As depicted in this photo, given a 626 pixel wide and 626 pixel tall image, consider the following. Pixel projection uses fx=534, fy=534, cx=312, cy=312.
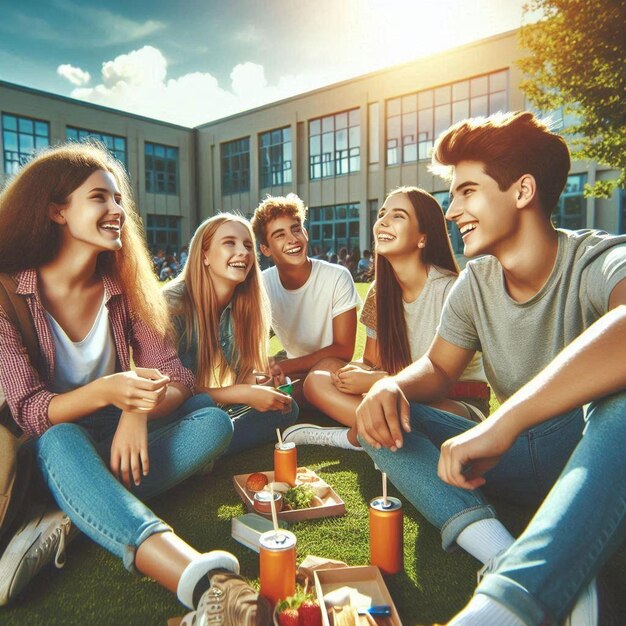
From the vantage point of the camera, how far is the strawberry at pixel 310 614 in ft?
4.79

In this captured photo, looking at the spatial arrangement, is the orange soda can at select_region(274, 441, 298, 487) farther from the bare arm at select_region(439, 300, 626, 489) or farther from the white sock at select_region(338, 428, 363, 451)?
the bare arm at select_region(439, 300, 626, 489)

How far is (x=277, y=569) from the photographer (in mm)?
1609

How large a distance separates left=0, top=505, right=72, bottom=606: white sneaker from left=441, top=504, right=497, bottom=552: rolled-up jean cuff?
142cm

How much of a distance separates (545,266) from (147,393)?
5.47 ft

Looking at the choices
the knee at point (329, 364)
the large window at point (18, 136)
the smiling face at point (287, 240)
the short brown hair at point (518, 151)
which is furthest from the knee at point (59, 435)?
the large window at point (18, 136)

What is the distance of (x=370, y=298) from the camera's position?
3742mm

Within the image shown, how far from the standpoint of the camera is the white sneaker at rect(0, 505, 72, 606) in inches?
71.1

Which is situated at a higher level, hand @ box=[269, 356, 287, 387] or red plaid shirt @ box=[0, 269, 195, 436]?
red plaid shirt @ box=[0, 269, 195, 436]

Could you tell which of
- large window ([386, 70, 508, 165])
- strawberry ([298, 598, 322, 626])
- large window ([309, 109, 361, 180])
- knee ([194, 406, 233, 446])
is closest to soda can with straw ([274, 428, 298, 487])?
knee ([194, 406, 233, 446])

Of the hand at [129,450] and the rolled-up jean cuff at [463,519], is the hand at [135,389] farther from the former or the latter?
the rolled-up jean cuff at [463,519]

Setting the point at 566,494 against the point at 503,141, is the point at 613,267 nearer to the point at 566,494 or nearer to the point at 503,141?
the point at 503,141

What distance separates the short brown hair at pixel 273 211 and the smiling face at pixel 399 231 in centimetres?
106

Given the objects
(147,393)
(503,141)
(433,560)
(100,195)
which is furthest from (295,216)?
(433,560)

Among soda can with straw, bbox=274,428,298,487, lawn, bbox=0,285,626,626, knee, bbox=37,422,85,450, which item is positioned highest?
knee, bbox=37,422,85,450
